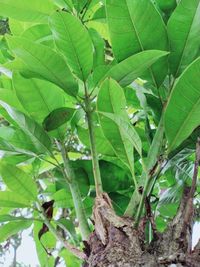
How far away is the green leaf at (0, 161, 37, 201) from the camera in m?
0.80

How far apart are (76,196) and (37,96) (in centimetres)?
20

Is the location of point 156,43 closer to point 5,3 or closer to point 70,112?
point 70,112

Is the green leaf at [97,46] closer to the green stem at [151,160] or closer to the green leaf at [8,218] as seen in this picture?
the green stem at [151,160]

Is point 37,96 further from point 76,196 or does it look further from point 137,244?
point 137,244

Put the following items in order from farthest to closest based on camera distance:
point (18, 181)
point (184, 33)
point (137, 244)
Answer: point (18, 181)
point (184, 33)
point (137, 244)

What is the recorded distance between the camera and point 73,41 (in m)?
0.71

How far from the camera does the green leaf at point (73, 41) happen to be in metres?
0.69

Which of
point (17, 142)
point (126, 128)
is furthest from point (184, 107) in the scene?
point (17, 142)

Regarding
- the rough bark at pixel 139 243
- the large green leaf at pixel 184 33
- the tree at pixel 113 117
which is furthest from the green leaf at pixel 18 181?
the large green leaf at pixel 184 33

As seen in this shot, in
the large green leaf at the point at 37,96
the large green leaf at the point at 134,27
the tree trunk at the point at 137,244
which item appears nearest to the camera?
the tree trunk at the point at 137,244

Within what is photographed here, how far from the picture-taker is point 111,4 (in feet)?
2.20

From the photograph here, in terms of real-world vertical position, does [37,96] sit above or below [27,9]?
below

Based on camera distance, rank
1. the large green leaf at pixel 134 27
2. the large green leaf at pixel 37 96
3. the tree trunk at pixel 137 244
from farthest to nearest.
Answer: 1. the large green leaf at pixel 37 96
2. the large green leaf at pixel 134 27
3. the tree trunk at pixel 137 244

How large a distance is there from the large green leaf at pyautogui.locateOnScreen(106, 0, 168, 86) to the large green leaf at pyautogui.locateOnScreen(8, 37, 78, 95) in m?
0.09
